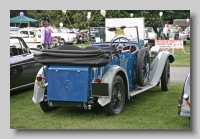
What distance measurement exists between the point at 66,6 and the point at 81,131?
1.70 m

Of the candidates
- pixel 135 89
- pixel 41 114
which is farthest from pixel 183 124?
pixel 41 114

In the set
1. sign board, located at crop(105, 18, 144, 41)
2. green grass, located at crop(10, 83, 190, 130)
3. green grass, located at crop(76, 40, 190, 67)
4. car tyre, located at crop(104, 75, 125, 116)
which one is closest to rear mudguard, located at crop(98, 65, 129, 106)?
car tyre, located at crop(104, 75, 125, 116)

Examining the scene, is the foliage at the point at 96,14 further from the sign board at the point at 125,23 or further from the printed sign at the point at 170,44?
the printed sign at the point at 170,44

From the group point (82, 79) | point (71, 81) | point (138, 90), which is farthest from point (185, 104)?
point (138, 90)

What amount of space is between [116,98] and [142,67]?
1.19m

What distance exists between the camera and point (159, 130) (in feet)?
17.2

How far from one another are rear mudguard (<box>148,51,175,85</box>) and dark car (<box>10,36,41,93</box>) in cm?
245

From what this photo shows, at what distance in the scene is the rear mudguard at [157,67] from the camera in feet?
25.1

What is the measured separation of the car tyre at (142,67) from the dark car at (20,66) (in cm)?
232

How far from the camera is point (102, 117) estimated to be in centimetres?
600

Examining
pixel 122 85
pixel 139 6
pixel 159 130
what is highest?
pixel 139 6

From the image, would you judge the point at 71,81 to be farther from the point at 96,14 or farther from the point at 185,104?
the point at 185,104

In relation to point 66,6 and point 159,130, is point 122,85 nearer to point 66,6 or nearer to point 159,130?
point 159,130

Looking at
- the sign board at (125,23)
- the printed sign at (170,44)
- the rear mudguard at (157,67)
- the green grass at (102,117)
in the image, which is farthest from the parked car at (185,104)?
the printed sign at (170,44)
